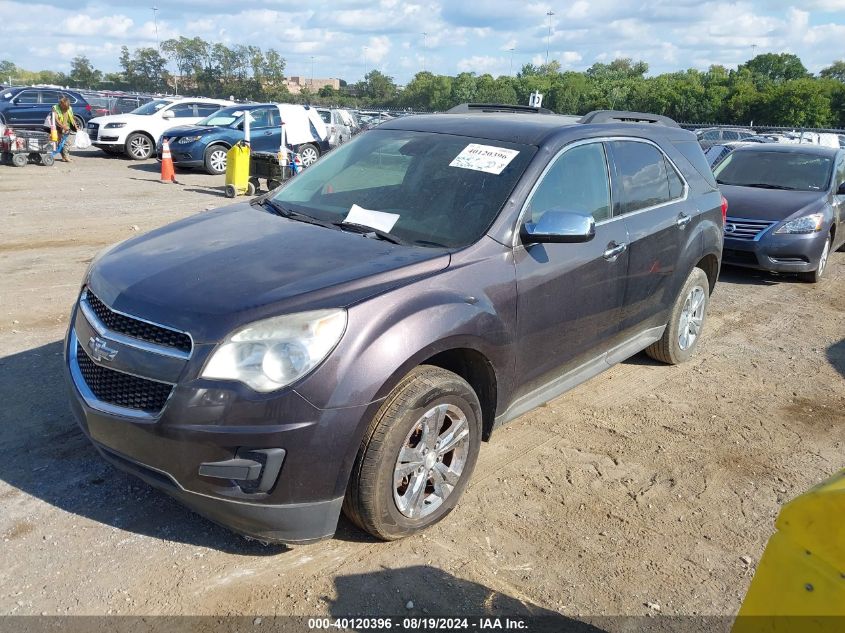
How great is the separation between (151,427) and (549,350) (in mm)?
2116

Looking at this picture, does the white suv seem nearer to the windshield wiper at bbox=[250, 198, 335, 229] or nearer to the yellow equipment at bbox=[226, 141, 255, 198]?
the yellow equipment at bbox=[226, 141, 255, 198]

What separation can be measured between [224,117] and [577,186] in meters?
16.3

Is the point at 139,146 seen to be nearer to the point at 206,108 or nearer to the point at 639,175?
the point at 206,108

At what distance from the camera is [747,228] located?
889 cm

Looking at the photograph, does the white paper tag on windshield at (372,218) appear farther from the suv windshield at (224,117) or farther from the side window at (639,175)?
the suv windshield at (224,117)

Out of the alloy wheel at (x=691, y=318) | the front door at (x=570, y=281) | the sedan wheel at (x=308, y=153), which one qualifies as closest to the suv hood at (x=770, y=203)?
the alloy wheel at (x=691, y=318)

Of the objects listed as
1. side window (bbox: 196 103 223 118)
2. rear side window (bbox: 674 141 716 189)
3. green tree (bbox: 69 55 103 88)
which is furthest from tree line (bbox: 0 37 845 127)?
rear side window (bbox: 674 141 716 189)

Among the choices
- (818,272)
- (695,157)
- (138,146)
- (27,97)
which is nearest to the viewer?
(695,157)

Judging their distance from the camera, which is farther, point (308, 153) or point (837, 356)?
point (308, 153)

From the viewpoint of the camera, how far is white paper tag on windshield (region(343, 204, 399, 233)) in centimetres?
374

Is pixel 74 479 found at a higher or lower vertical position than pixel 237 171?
lower

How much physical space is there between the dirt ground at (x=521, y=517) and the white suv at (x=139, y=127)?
49.8 feet

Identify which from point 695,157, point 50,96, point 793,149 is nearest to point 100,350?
point 695,157

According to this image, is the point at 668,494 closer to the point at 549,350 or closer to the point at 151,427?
the point at 549,350
